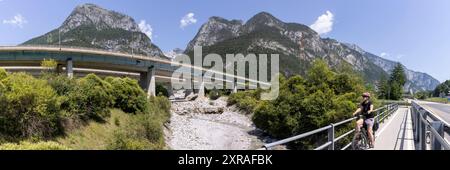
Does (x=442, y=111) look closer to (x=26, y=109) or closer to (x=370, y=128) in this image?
(x=370, y=128)

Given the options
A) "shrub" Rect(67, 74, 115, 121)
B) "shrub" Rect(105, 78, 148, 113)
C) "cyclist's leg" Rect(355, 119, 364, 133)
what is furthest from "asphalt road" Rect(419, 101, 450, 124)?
"shrub" Rect(105, 78, 148, 113)

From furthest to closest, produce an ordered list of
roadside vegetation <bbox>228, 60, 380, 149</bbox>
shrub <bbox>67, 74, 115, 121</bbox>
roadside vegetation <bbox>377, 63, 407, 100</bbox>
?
roadside vegetation <bbox>377, 63, 407, 100</bbox> → roadside vegetation <bbox>228, 60, 380, 149</bbox> → shrub <bbox>67, 74, 115, 121</bbox>

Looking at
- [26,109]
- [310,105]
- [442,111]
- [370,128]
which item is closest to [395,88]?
[442,111]

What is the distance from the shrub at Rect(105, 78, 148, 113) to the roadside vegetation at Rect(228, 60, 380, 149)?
12.7 m

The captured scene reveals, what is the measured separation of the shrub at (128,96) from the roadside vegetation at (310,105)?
12.7m

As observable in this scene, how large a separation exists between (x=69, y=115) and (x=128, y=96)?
1277cm

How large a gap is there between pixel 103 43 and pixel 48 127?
17507cm

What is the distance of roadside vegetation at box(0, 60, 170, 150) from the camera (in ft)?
63.5

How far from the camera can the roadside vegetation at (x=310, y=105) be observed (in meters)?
29.6

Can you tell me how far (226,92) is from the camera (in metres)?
84.8

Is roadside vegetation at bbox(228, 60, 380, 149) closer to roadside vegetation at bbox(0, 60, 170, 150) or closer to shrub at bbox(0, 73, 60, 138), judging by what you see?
roadside vegetation at bbox(0, 60, 170, 150)

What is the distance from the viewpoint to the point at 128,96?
3597 cm

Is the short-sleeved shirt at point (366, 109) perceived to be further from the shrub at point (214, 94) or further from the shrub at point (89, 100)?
the shrub at point (214, 94)
